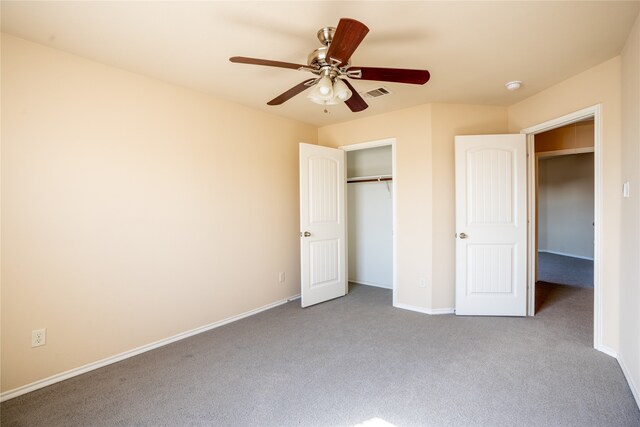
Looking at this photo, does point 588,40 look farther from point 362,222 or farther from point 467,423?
point 362,222

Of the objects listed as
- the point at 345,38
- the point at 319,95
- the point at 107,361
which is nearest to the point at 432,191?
the point at 319,95

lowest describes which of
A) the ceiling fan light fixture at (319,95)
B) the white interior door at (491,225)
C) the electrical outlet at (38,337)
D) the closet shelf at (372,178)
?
the electrical outlet at (38,337)

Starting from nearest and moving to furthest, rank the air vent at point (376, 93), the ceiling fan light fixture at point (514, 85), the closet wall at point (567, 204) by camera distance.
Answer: the ceiling fan light fixture at point (514, 85) → the air vent at point (376, 93) → the closet wall at point (567, 204)

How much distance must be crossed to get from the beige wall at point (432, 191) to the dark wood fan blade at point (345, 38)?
2050 mm

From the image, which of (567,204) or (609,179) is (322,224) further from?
(567,204)

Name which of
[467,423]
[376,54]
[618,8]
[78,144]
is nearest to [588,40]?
[618,8]

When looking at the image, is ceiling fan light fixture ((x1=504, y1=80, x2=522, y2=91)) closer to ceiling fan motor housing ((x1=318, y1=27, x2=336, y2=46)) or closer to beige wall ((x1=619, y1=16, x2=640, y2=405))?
beige wall ((x1=619, y1=16, x2=640, y2=405))

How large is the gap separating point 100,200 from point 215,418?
182cm

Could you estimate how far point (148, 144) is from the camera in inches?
106

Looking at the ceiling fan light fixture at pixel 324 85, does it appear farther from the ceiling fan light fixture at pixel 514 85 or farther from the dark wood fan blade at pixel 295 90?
the ceiling fan light fixture at pixel 514 85

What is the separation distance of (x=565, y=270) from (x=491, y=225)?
3.49 metres

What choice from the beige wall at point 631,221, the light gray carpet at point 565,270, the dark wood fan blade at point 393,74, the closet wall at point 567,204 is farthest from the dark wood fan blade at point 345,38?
the closet wall at point 567,204

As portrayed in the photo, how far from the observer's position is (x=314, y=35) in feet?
6.79

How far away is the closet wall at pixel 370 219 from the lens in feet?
15.1
